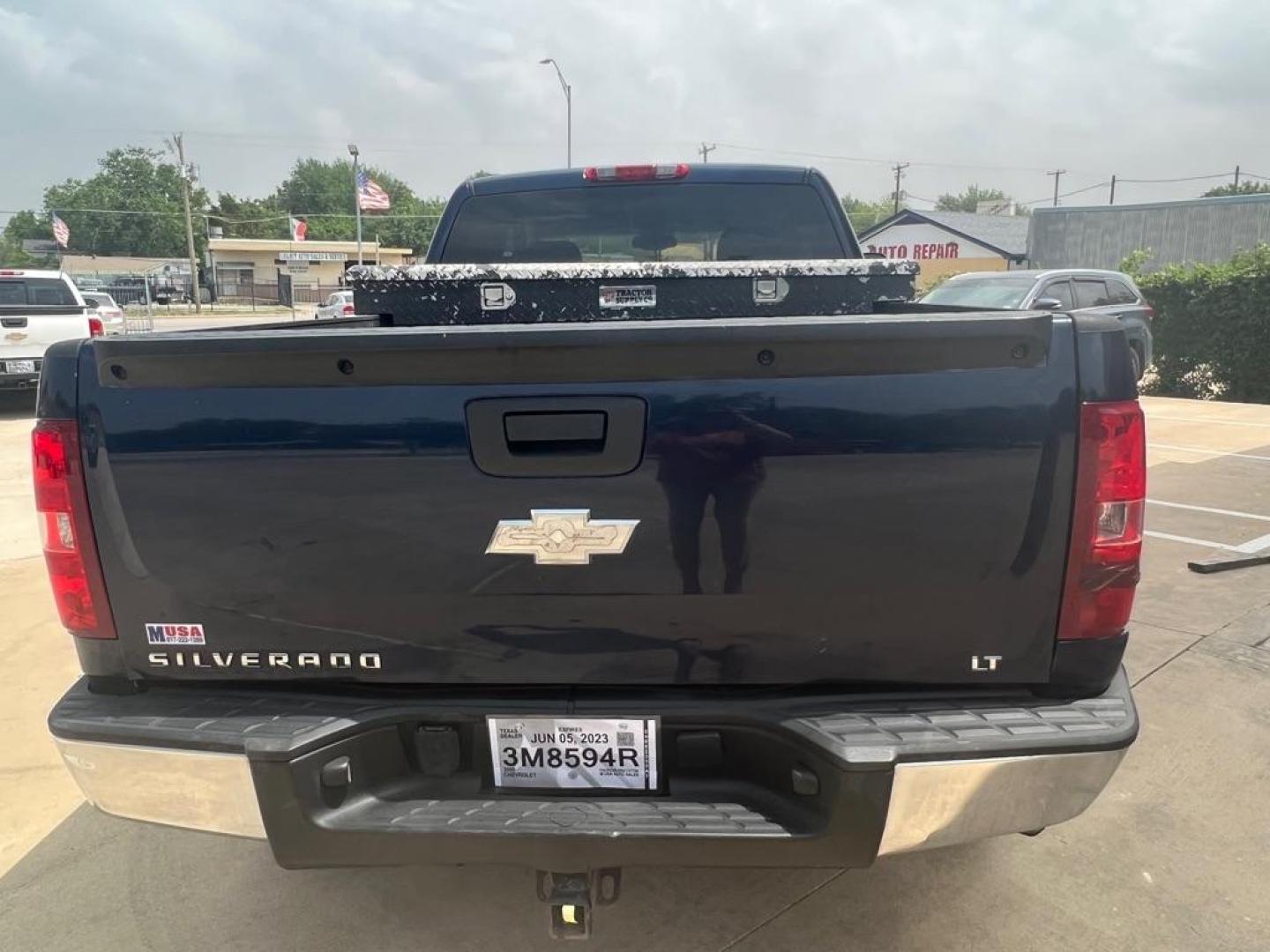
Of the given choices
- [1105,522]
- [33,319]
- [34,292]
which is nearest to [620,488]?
[1105,522]

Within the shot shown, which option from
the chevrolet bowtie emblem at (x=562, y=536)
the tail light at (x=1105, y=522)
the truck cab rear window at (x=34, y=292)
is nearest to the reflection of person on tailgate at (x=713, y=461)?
the chevrolet bowtie emblem at (x=562, y=536)

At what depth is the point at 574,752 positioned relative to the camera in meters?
2.01

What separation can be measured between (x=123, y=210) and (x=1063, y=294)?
9802cm

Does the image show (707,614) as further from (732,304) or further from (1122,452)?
(732,304)

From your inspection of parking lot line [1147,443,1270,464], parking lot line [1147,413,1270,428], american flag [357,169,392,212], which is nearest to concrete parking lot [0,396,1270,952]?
parking lot line [1147,443,1270,464]

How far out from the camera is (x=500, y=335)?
6.02 feet

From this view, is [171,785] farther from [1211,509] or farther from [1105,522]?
[1211,509]

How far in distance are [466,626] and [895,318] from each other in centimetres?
108

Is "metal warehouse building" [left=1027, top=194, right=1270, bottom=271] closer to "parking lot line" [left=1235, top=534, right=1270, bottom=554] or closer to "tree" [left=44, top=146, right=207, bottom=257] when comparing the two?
"parking lot line" [left=1235, top=534, right=1270, bottom=554]

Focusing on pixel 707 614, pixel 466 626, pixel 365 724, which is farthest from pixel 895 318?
pixel 365 724

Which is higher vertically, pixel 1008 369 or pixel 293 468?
pixel 1008 369

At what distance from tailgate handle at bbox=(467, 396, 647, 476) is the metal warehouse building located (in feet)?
102

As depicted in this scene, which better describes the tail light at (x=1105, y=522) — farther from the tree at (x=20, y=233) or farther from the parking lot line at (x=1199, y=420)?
the tree at (x=20, y=233)

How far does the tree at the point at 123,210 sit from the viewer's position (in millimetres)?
89562
